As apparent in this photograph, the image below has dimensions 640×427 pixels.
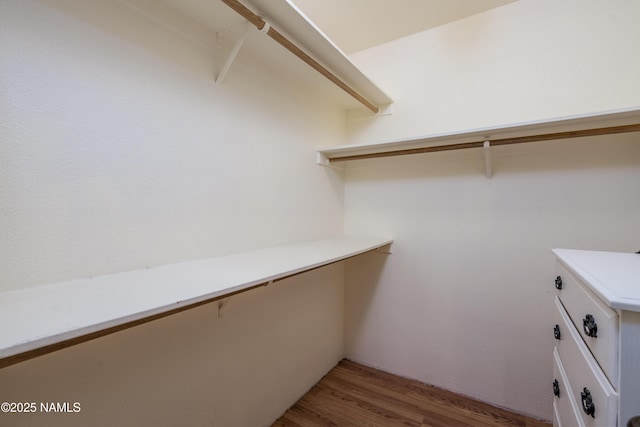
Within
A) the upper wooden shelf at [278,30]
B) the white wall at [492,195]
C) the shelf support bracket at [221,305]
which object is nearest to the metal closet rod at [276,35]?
the upper wooden shelf at [278,30]

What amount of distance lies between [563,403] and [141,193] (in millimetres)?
1654

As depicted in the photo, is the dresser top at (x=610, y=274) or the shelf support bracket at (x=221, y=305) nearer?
the dresser top at (x=610, y=274)

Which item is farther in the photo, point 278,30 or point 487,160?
point 487,160

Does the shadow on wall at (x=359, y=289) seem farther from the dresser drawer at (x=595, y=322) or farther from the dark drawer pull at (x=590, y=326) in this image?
the dark drawer pull at (x=590, y=326)

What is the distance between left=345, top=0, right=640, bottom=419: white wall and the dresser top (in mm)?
520

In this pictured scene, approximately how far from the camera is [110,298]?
66 centimetres

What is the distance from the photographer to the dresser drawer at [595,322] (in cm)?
57

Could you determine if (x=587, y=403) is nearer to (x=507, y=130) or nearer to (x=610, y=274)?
(x=610, y=274)

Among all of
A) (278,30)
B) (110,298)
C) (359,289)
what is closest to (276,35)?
(278,30)

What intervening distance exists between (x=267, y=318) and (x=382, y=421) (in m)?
0.86

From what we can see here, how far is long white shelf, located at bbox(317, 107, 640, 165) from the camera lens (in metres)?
1.15

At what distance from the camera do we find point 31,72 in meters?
0.72

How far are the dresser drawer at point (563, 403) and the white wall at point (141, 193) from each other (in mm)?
1227

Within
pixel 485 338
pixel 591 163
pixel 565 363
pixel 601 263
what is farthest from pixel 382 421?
pixel 591 163
